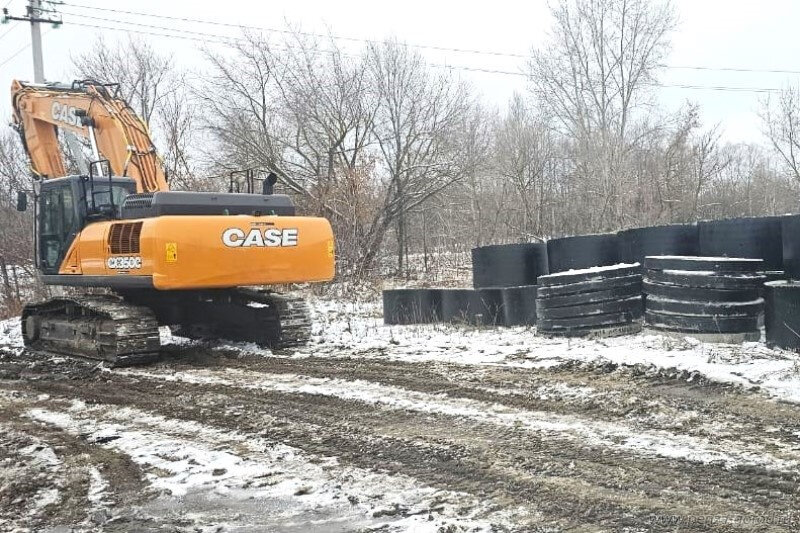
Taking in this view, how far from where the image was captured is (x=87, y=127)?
34.6ft

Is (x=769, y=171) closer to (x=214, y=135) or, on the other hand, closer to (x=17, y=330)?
(x=214, y=135)

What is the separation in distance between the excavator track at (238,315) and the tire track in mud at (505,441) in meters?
1.69

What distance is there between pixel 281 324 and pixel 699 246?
17.9 ft

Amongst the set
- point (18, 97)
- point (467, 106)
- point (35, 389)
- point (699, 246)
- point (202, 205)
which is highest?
point (467, 106)

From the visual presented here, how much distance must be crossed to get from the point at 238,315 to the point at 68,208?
9.41 feet

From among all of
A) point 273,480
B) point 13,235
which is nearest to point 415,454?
point 273,480

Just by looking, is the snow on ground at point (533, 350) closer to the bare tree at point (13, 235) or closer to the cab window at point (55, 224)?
the cab window at point (55, 224)

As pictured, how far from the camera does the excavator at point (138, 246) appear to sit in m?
8.41

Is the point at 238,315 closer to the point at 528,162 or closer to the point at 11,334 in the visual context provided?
the point at 11,334

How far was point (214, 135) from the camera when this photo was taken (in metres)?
23.3

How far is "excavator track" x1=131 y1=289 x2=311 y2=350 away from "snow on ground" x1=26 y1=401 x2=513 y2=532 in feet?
12.2

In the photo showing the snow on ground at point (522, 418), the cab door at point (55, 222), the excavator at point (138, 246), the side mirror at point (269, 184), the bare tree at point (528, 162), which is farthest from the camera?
the bare tree at point (528, 162)

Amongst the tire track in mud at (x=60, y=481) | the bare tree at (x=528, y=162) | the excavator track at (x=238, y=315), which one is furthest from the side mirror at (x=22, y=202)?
the bare tree at (x=528, y=162)

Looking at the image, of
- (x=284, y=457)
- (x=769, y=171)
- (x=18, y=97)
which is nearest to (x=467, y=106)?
(x=18, y=97)
